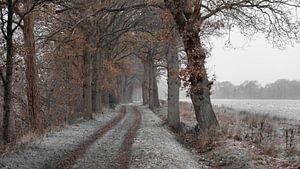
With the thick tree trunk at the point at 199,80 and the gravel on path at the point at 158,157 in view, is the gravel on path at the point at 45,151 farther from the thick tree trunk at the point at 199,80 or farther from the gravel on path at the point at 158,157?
the thick tree trunk at the point at 199,80

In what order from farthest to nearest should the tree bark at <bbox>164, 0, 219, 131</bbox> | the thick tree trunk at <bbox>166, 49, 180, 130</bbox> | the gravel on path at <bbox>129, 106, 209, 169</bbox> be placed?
1. the thick tree trunk at <bbox>166, 49, 180, 130</bbox>
2. the tree bark at <bbox>164, 0, 219, 131</bbox>
3. the gravel on path at <bbox>129, 106, 209, 169</bbox>

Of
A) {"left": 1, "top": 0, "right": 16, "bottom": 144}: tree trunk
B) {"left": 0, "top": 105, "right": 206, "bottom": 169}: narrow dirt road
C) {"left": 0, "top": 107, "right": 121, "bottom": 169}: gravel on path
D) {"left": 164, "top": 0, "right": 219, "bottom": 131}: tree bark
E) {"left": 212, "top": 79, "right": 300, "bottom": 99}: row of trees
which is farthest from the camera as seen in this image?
{"left": 212, "top": 79, "right": 300, "bottom": 99}: row of trees

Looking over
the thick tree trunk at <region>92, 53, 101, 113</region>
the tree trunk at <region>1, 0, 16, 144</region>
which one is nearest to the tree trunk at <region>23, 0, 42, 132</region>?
the tree trunk at <region>1, 0, 16, 144</region>

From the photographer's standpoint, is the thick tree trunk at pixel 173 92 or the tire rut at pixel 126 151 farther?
the thick tree trunk at pixel 173 92

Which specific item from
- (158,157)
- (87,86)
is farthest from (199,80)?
(87,86)

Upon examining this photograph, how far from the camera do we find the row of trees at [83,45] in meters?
16.0

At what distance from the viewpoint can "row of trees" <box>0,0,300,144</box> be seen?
15977 mm

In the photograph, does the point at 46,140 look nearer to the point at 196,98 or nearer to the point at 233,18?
the point at 196,98

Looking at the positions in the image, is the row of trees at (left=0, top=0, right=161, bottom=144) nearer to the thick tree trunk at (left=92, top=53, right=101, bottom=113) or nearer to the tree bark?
the thick tree trunk at (left=92, top=53, right=101, bottom=113)

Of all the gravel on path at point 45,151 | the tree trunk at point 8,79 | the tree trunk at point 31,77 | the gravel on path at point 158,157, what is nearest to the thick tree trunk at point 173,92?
the gravel on path at point 45,151

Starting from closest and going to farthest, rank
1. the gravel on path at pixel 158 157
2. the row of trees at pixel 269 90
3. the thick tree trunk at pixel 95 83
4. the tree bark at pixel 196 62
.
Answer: the gravel on path at pixel 158 157, the tree bark at pixel 196 62, the thick tree trunk at pixel 95 83, the row of trees at pixel 269 90

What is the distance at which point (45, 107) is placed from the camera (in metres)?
29.8

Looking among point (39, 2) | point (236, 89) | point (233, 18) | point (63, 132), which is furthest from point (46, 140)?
point (236, 89)

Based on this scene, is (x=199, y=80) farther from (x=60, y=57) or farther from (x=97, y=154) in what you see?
(x=60, y=57)
